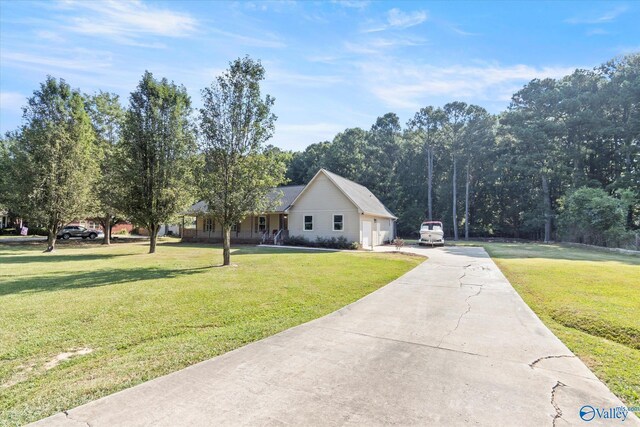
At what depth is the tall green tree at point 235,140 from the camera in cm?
1248

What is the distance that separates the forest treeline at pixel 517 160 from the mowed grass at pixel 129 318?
26.8 m

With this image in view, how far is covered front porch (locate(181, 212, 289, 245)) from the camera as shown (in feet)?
85.3

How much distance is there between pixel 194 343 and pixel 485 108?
4492cm

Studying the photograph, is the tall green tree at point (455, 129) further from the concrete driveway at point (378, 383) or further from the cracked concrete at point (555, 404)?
the cracked concrete at point (555, 404)

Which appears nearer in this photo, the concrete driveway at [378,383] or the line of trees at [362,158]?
the concrete driveway at [378,383]

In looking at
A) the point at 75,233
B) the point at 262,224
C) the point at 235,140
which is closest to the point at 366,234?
the point at 262,224

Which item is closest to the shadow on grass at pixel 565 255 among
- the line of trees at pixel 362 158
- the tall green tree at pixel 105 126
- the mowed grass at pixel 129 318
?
the line of trees at pixel 362 158

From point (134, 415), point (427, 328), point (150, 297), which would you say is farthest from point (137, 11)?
point (427, 328)

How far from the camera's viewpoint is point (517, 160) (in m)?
36.3

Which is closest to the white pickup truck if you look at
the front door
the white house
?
the white house

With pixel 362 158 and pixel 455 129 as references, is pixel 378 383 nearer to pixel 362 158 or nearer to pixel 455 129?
pixel 362 158

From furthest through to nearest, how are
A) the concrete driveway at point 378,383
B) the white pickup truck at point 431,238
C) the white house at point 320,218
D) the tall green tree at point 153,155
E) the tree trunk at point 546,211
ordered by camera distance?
1. the tree trunk at point 546,211
2. the white pickup truck at point 431,238
3. the white house at point 320,218
4. the tall green tree at point 153,155
5. the concrete driveway at point 378,383

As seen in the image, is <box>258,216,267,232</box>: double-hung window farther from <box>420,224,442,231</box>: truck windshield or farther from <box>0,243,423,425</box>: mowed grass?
<box>0,243,423,425</box>: mowed grass

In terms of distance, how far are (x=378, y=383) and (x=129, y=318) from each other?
4.76 meters
